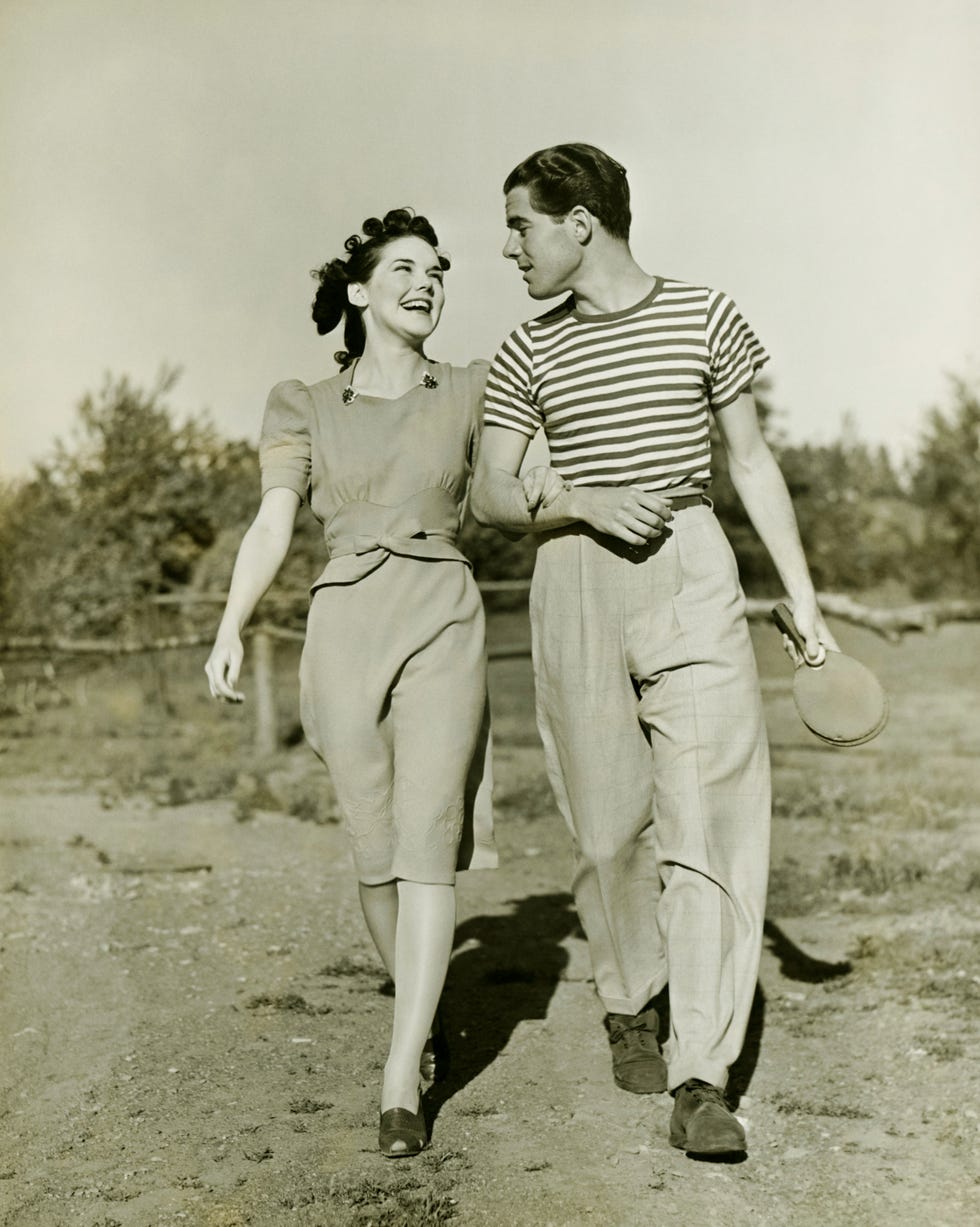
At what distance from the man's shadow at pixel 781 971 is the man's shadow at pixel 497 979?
2.19 ft

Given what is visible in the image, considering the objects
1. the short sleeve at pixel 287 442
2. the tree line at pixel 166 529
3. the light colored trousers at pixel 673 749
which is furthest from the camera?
the tree line at pixel 166 529

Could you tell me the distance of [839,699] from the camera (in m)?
3.55

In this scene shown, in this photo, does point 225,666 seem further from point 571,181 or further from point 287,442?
point 571,181

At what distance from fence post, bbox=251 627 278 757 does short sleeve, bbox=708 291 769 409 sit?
7.21 metres

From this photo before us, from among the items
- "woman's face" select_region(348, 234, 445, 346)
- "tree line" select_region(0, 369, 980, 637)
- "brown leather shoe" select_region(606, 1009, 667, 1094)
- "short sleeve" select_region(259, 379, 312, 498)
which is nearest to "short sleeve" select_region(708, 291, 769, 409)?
"woman's face" select_region(348, 234, 445, 346)

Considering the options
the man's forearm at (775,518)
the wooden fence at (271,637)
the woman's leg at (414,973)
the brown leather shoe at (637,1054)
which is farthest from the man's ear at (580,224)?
the wooden fence at (271,637)

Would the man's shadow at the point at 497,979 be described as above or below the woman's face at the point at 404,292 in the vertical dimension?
below

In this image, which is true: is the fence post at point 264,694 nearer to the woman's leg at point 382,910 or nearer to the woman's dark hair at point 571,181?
the woman's leg at point 382,910

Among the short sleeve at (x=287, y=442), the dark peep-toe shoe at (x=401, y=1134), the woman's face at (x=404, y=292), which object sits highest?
the woman's face at (x=404, y=292)

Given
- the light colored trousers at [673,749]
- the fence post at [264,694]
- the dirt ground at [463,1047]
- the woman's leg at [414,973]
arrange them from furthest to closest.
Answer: the fence post at [264,694], the light colored trousers at [673,749], the woman's leg at [414,973], the dirt ground at [463,1047]

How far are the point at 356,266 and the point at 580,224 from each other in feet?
2.02

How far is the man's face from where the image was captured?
352cm

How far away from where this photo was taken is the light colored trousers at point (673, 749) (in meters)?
3.37

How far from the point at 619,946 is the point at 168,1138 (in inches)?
48.3
